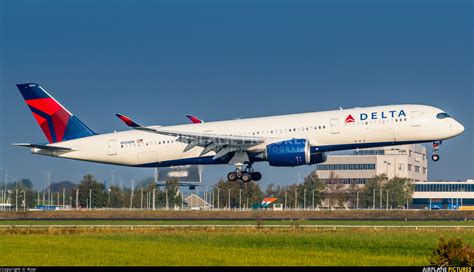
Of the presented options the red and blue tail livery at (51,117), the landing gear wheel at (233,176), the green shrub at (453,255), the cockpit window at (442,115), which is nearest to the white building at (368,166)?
the red and blue tail livery at (51,117)

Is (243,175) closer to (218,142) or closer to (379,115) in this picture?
(218,142)

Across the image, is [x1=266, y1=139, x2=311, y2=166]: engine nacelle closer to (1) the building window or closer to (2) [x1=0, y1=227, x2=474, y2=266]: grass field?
(2) [x1=0, y1=227, x2=474, y2=266]: grass field

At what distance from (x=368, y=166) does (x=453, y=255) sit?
15740cm

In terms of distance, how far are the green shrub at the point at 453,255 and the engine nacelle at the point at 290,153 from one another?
32.9 meters

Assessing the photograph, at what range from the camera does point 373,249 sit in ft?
147

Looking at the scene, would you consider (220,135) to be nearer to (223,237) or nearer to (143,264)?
(223,237)

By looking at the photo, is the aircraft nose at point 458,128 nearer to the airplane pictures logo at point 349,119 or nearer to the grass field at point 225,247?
the airplane pictures logo at point 349,119

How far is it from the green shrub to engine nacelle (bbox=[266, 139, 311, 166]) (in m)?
32.9

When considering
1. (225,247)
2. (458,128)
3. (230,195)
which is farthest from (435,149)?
(230,195)

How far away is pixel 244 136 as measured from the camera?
68938 mm

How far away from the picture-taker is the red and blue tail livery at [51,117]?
75.4 meters

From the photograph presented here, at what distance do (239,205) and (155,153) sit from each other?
243ft

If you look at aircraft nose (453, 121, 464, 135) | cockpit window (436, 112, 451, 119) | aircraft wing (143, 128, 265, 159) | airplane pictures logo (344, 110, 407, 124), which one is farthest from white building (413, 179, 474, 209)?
airplane pictures logo (344, 110, 407, 124)

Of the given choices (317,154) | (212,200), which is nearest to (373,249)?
(317,154)
